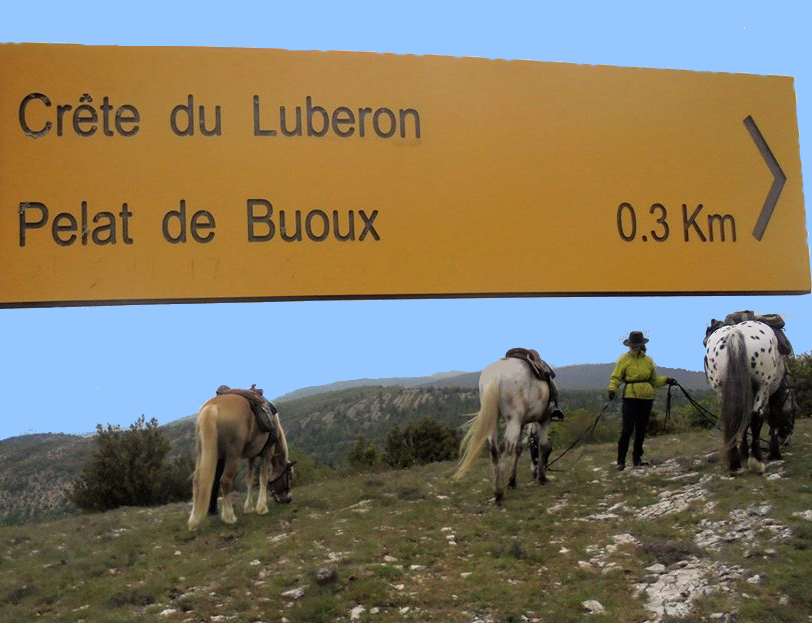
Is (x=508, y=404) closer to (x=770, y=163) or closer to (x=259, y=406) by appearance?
(x=259, y=406)

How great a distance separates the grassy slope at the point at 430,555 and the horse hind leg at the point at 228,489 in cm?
19

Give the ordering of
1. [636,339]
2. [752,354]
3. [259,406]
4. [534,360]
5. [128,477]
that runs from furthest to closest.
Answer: [128,477], [259,406], [534,360], [636,339], [752,354]

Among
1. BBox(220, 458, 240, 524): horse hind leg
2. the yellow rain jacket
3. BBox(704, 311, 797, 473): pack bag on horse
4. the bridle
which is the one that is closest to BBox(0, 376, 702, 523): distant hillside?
the bridle

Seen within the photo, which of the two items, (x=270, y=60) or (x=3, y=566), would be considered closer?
(x=270, y=60)

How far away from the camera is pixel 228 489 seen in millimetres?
11008

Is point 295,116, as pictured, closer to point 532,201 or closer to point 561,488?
point 532,201

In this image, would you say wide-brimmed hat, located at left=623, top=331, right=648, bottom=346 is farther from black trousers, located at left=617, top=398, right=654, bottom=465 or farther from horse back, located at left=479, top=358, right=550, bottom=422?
horse back, located at left=479, top=358, right=550, bottom=422

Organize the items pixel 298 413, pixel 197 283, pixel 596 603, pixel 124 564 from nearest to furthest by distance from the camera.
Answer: pixel 197 283, pixel 596 603, pixel 124 564, pixel 298 413

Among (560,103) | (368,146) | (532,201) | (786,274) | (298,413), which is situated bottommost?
(298,413)

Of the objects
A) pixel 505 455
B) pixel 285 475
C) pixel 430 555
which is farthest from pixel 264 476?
pixel 430 555

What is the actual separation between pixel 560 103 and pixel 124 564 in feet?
29.6

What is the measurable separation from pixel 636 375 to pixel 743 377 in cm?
168

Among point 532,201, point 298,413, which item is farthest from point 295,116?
point 298,413

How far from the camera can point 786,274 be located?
8.46 feet
